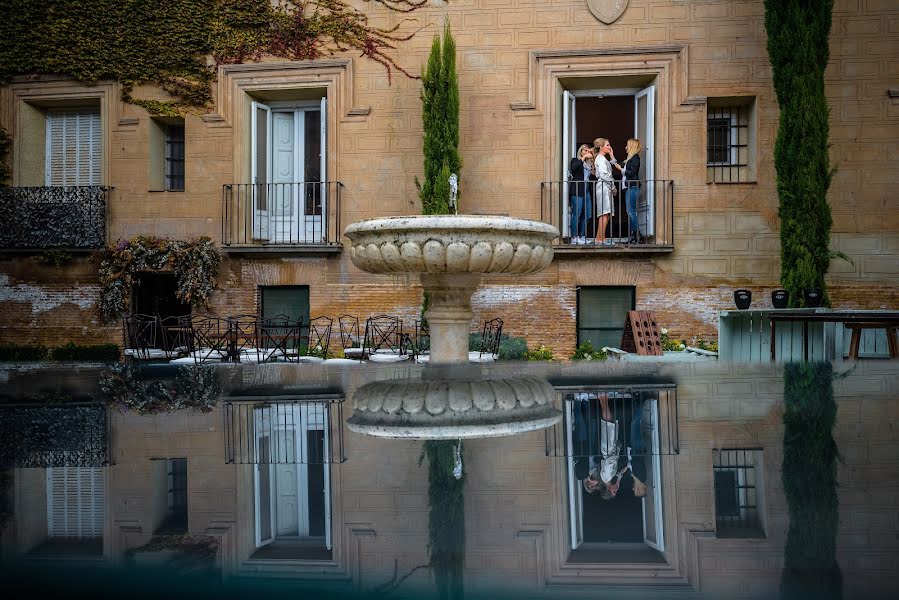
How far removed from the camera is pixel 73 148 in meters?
15.3

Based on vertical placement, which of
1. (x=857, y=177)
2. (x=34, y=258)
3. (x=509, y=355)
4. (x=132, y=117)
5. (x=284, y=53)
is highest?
(x=284, y=53)

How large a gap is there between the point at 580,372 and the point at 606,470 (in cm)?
354

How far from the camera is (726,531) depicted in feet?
7.16

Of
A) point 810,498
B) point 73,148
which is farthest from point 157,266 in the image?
point 810,498

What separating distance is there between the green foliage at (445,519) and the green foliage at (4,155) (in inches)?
570

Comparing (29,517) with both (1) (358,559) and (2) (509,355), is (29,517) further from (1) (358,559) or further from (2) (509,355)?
(2) (509,355)

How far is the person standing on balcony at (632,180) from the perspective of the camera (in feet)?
44.1

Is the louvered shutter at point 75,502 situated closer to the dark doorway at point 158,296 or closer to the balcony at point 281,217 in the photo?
the balcony at point 281,217

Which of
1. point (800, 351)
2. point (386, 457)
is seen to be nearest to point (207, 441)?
point (386, 457)

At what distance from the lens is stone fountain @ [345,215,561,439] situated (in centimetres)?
416

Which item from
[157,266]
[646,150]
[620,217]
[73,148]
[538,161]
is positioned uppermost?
[73,148]

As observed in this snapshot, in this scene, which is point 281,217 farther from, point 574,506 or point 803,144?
point 574,506

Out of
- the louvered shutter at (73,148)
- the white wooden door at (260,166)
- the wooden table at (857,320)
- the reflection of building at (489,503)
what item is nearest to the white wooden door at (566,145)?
the wooden table at (857,320)

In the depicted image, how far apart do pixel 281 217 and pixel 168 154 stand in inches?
95.7
